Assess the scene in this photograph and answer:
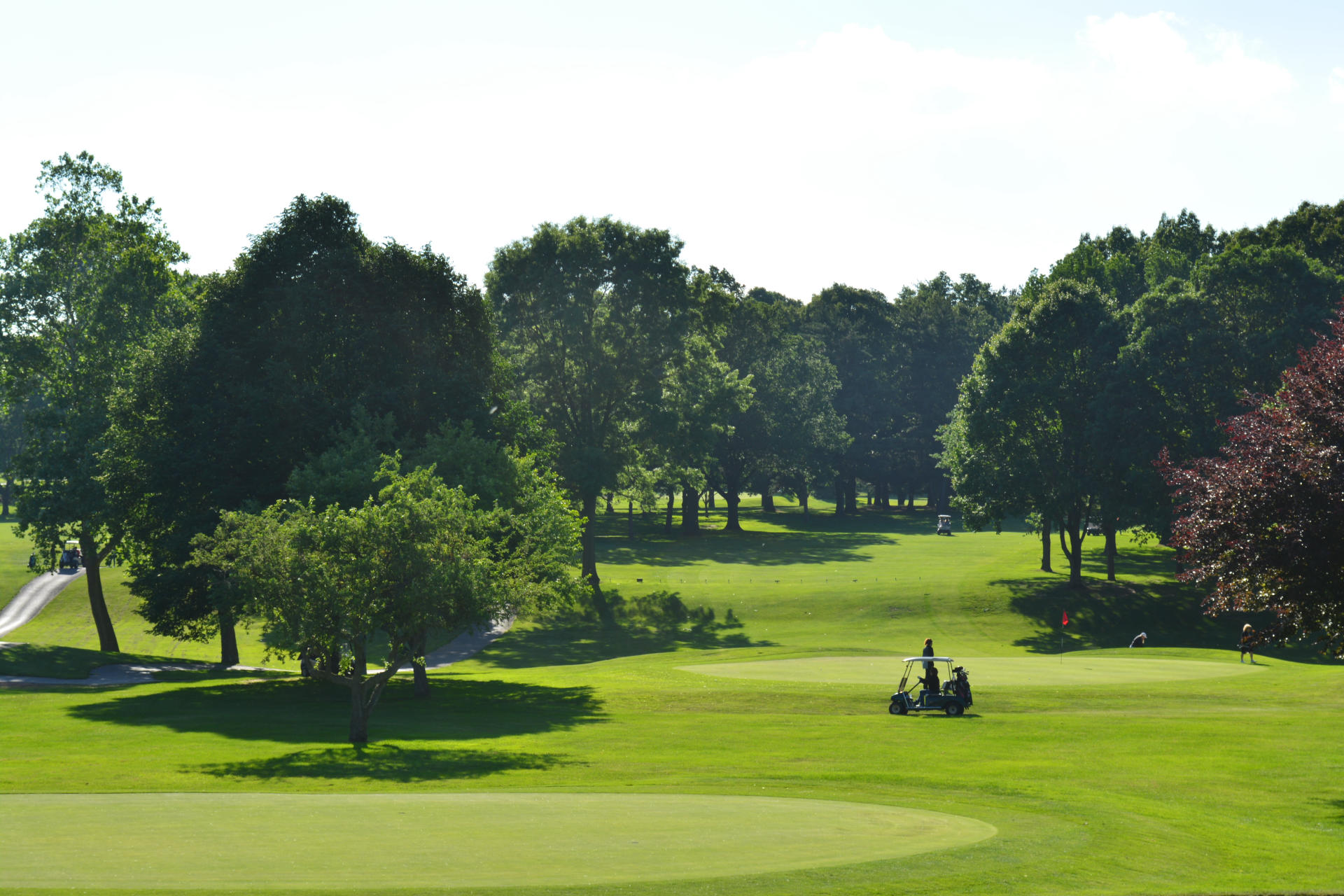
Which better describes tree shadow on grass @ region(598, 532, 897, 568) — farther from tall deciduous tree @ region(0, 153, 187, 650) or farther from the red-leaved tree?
the red-leaved tree

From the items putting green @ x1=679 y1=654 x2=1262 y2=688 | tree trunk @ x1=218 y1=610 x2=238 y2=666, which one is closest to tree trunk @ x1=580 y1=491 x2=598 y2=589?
tree trunk @ x1=218 y1=610 x2=238 y2=666

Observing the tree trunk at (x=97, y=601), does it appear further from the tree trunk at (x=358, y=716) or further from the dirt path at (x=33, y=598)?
the tree trunk at (x=358, y=716)

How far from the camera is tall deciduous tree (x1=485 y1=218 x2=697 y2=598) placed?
78.6 meters

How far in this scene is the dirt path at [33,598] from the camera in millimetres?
72312

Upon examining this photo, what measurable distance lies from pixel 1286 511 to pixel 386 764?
21.1 meters

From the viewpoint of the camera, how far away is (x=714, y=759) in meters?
29.6

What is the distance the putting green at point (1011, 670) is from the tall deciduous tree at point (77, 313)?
3383 cm

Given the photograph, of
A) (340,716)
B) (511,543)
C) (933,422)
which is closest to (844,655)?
(511,543)

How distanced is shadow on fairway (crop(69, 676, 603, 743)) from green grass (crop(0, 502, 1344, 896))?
190mm

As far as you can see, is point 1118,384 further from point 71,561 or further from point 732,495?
point 71,561

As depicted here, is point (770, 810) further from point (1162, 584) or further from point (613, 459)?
point (1162, 584)

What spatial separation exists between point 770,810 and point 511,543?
28880 mm

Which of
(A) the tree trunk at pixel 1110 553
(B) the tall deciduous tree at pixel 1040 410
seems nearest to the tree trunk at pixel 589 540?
(B) the tall deciduous tree at pixel 1040 410

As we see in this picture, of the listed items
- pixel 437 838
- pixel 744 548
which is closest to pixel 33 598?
pixel 744 548
